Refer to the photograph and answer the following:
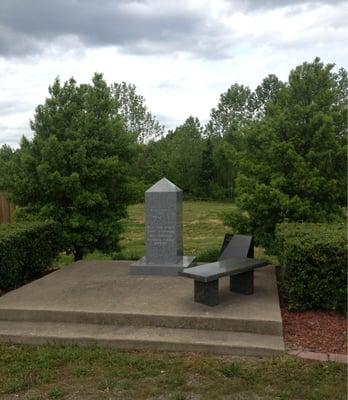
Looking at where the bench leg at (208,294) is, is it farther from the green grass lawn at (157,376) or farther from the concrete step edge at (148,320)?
the green grass lawn at (157,376)

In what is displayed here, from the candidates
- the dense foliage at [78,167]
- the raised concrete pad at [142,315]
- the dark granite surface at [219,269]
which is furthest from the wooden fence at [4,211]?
the dark granite surface at [219,269]

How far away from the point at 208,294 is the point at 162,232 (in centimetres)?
224

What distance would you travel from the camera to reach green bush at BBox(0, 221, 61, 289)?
6.53 m

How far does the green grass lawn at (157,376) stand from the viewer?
12.3 ft

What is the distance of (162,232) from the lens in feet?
25.1

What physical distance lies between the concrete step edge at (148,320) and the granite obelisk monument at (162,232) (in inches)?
83.6

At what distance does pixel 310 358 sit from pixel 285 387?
70cm

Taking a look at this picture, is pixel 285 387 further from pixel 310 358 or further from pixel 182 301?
pixel 182 301

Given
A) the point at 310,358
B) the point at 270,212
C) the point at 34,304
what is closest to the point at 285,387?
the point at 310,358

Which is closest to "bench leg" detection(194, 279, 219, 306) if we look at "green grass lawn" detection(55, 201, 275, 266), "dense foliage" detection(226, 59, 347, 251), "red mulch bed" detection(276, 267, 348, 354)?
"red mulch bed" detection(276, 267, 348, 354)

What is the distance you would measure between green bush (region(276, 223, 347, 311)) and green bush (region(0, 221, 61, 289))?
12.8 feet

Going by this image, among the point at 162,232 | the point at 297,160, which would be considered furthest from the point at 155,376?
the point at 297,160

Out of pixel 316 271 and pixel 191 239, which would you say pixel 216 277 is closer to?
pixel 316 271

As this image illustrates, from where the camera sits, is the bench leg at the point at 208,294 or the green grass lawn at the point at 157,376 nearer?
the green grass lawn at the point at 157,376
